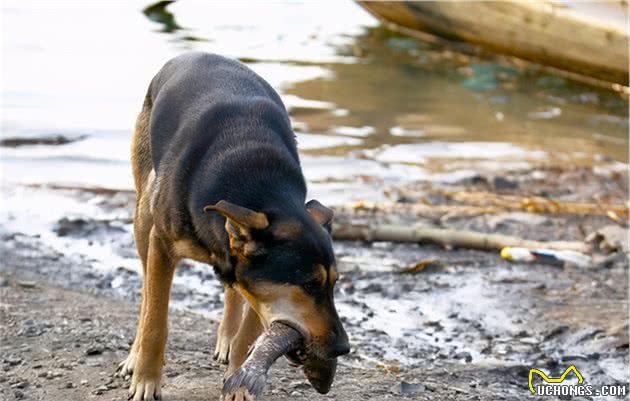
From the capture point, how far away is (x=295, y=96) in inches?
536

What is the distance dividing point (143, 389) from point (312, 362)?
121cm

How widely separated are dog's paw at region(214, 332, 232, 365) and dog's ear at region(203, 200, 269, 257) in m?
1.42

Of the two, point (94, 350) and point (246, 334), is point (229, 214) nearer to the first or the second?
point (246, 334)

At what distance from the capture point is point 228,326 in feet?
19.4

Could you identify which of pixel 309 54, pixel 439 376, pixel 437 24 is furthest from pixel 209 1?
pixel 439 376

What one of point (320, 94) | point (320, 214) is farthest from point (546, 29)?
point (320, 214)

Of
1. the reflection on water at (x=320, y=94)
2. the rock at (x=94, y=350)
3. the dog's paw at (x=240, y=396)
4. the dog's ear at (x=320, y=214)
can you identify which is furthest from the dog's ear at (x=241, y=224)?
the reflection on water at (x=320, y=94)

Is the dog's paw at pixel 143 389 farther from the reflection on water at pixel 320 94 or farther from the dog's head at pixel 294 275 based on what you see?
the reflection on water at pixel 320 94

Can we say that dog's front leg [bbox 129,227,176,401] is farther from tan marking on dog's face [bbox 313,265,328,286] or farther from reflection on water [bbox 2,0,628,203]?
reflection on water [bbox 2,0,628,203]

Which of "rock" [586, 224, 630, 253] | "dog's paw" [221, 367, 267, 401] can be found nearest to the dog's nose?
"dog's paw" [221, 367, 267, 401]

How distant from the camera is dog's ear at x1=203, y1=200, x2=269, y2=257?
436cm

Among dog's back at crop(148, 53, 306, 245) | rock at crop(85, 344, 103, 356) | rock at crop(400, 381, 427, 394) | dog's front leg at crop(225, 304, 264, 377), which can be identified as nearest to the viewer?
dog's back at crop(148, 53, 306, 245)

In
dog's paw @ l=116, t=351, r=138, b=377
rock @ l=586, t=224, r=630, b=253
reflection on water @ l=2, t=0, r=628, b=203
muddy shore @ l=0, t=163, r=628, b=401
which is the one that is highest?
dog's paw @ l=116, t=351, r=138, b=377

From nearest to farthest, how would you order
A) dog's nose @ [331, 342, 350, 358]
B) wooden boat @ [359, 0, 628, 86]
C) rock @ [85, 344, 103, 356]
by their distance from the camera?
dog's nose @ [331, 342, 350, 358], rock @ [85, 344, 103, 356], wooden boat @ [359, 0, 628, 86]
